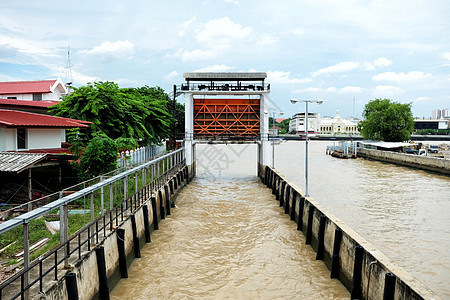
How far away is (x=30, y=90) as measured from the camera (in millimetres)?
39500

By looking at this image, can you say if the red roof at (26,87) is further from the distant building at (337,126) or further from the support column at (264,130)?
the distant building at (337,126)

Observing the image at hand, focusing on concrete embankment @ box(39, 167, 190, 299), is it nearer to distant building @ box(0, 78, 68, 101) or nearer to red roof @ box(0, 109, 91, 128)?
red roof @ box(0, 109, 91, 128)

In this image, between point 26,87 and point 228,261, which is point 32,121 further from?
point 26,87

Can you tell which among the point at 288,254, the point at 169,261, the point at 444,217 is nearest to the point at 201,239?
the point at 169,261

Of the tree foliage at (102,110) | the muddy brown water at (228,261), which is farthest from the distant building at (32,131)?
the muddy brown water at (228,261)

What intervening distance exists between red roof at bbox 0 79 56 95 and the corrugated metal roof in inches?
997

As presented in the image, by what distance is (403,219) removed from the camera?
1912 cm

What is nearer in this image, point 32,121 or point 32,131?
point 32,121

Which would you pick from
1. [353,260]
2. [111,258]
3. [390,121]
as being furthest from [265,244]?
[390,121]

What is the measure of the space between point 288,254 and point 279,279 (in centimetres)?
231

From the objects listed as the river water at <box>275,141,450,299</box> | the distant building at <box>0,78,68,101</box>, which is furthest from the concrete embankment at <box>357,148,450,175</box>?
the distant building at <box>0,78,68,101</box>

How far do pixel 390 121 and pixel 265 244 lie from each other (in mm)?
51824

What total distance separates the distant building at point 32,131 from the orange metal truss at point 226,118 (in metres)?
12.5

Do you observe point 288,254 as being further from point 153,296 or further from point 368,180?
point 368,180
